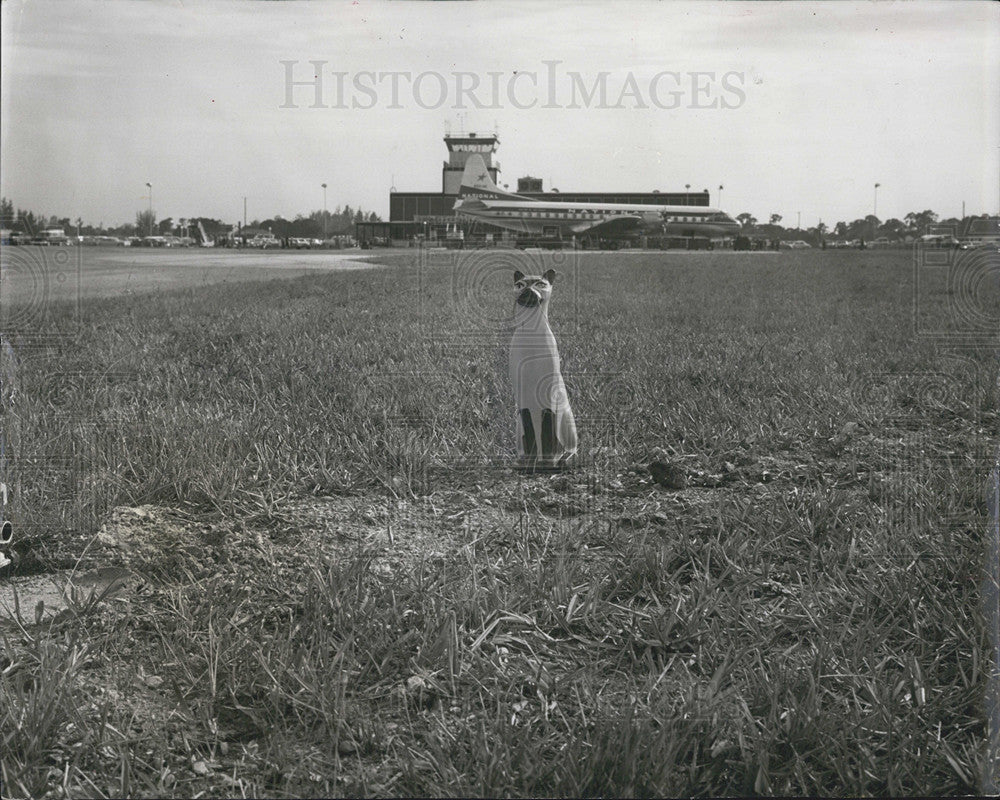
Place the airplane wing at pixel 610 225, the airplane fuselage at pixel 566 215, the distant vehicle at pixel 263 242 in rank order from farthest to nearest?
the distant vehicle at pixel 263 242 < the airplane wing at pixel 610 225 < the airplane fuselage at pixel 566 215

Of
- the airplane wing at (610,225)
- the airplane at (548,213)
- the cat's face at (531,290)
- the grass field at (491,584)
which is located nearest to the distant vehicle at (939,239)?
the airplane at (548,213)

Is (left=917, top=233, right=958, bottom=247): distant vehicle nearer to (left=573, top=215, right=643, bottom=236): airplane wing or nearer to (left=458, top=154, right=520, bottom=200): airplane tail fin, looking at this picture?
(left=573, top=215, right=643, bottom=236): airplane wing

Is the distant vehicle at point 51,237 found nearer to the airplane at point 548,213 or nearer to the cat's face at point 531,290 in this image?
the airplane at point 548,213

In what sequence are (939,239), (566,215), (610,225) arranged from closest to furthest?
1. (939,239)
2. (566,215)
3. (610,225)

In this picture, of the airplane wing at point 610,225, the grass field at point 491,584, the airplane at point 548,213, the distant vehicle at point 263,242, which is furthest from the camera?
the distant vehicle at point 263,242

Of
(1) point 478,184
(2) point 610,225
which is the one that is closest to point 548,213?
(2) point 610,225

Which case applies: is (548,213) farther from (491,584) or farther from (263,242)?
(263,242)
